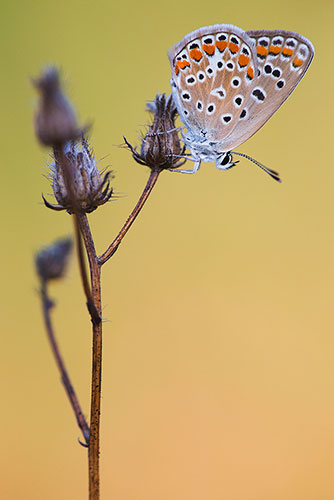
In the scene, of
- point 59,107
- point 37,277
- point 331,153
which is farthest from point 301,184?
point 59,107

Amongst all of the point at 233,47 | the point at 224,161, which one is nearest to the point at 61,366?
the point at 224,161

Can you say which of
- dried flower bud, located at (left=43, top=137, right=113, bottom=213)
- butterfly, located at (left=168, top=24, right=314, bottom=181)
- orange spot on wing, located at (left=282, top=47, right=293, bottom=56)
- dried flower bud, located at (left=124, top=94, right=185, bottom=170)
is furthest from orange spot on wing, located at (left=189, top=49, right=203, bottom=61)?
dried flower bud, located at (left=43, top=137, right=113, bottom=213)

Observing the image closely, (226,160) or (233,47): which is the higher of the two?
(233,47)

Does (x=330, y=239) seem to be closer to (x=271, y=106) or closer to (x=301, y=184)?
(x=301, y=184)

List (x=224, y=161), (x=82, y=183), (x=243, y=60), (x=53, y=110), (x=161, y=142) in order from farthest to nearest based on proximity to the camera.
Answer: (x=224, y=161)
(x=243, y=60)
(x=161, y=142)
(x=82, y=183)
(x=53, y=110)

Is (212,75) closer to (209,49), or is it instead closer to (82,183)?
(209,49)

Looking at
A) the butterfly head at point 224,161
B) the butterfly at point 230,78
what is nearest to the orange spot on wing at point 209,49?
the butterfly at point 230,78

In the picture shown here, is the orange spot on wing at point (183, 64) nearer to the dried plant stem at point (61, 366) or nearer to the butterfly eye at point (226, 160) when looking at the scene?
the butterfly eye at point (226, 160)

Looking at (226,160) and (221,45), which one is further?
(226,160)
